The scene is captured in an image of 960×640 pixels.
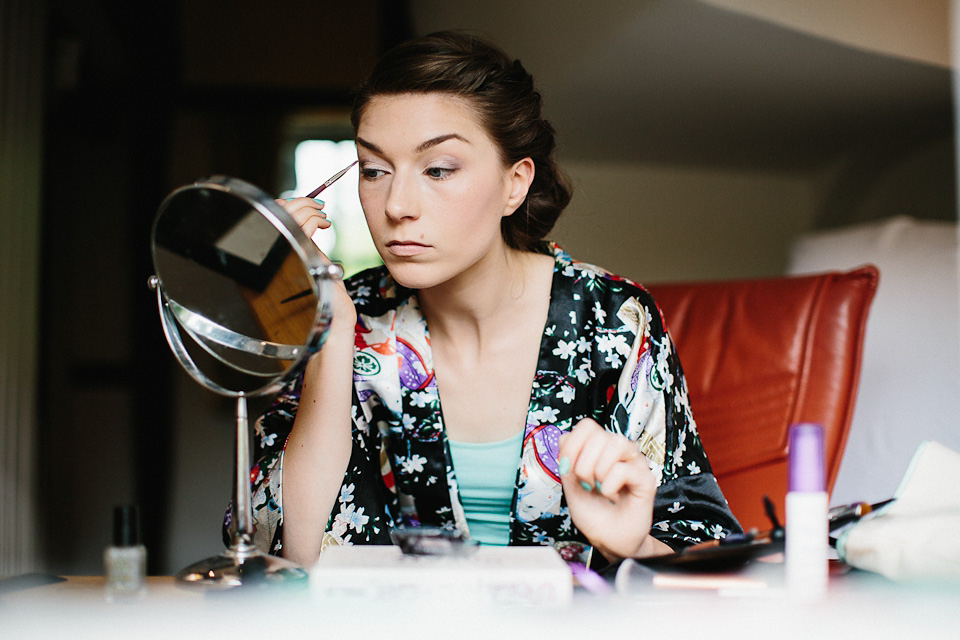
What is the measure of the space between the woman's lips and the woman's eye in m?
0.08

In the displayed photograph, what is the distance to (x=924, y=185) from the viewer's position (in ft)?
8.02

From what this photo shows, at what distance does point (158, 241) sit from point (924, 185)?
7.85 ft

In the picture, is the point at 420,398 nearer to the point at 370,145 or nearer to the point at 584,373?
the point at 584,373

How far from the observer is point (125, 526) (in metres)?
0.63

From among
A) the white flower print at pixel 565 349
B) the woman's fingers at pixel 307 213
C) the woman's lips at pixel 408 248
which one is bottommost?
the white flower print at pixel 565 349

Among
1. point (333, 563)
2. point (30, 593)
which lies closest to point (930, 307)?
point (333, 563)

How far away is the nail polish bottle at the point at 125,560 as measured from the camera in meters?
0.63

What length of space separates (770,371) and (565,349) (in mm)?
526

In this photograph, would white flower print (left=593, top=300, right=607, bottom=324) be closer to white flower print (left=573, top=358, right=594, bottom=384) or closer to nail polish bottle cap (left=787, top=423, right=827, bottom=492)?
white flower print (left=573, top=358, right=594, bottom=384)

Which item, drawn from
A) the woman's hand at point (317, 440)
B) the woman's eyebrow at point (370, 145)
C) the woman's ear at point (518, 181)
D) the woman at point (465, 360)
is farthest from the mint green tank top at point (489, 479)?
the woman's eyebrow at point (370, 145)

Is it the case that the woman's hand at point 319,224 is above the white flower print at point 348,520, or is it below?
above

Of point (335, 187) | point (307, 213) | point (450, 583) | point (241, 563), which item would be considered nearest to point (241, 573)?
point (241, 563)

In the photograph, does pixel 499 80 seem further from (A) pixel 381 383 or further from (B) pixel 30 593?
(B) pixel 30 593

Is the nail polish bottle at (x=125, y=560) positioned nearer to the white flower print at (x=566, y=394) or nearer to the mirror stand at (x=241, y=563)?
the mirror stand at (x=241, y=563)
